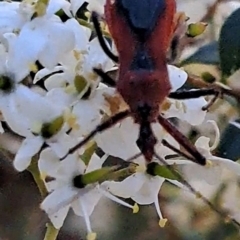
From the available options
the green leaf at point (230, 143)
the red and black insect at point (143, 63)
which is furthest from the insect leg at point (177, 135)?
the green leaf at point (230, 143)

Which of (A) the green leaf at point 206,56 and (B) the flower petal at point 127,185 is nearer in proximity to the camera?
(B) the flower petal at point 127,185

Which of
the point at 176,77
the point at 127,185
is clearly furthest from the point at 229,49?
the point at 127,185

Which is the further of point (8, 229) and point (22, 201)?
point (22, 201)

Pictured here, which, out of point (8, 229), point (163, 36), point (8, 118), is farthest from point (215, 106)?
point (8, 229)

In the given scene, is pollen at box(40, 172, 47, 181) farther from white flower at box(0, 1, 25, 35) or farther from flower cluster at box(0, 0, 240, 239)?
white flower at box(0, 1, 25, 35)

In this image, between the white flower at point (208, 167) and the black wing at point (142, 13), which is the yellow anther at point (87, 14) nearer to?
the black wing at point (142, 13)

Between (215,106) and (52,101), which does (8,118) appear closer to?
(52,101)

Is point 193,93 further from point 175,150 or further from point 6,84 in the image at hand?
point 6,84
